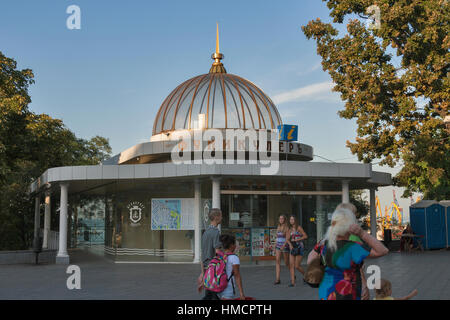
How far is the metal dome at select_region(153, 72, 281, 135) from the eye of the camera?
2338cm

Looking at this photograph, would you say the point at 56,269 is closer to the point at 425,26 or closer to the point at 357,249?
the point at 357,249

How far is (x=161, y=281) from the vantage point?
12.9 metres

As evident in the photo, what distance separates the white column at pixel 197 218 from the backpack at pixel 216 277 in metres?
12.3

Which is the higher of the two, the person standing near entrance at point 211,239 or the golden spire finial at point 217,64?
the golden spire finial at point 217,64

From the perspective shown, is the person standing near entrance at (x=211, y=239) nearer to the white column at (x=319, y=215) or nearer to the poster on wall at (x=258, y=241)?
the poster on wall at (x=258, y=241)

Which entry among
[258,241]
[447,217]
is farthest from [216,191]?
[447,217]

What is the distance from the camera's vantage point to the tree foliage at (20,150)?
25.0 meters

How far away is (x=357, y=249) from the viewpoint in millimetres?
4727

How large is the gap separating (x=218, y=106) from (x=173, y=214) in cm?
701

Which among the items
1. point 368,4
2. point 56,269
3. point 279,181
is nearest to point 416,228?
point 279,181

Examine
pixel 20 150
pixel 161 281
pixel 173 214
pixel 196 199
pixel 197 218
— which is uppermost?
pixel 20 150

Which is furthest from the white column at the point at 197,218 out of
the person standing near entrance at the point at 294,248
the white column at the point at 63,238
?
the person standing near entrance at the point at 294,248

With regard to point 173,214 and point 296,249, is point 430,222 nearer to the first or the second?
point 173,214

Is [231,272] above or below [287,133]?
below
